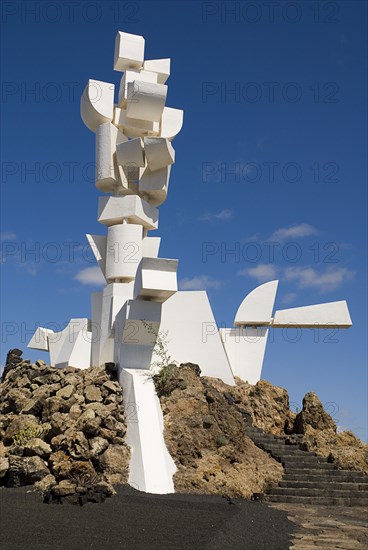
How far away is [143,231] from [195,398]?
564 cm

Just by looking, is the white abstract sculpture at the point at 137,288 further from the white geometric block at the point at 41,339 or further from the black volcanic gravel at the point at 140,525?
the black volcanic gravel at the point at 140,525

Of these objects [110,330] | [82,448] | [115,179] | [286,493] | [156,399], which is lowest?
[286,493]

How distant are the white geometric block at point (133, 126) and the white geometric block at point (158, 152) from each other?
1.29 meters

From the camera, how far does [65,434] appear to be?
39.1 ft

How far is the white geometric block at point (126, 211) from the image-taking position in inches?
651

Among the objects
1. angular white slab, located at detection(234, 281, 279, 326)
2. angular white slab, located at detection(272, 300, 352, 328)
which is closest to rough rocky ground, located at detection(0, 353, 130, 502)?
angular white slab, located at detection(234, 281, 279, 326)

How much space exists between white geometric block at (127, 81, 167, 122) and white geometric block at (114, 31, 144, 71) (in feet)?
4.54

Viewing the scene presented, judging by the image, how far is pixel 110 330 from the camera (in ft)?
51.0

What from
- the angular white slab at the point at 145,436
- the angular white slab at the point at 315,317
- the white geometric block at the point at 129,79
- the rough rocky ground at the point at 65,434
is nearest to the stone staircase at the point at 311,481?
the angular white slab at the point at 145,436

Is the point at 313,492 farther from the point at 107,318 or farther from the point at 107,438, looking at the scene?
the point at 107,318

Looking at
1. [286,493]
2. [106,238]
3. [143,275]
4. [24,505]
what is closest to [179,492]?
[286,493]

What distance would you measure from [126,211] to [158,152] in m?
1.82

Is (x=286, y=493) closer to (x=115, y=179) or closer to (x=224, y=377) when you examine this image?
(x=224, y=377)

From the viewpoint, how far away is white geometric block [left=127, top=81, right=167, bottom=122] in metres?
16.2
